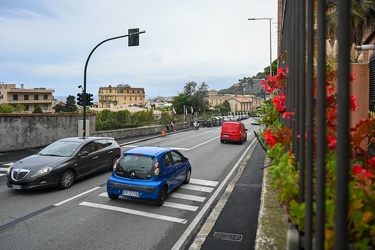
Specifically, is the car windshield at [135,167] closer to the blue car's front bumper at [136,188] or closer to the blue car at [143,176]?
the blue car at [143,176]

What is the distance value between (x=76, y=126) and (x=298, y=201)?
76.7 feet

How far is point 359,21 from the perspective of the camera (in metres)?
11.5

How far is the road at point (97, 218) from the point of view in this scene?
6.20m

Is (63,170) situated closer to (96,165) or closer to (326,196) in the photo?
(96,165)

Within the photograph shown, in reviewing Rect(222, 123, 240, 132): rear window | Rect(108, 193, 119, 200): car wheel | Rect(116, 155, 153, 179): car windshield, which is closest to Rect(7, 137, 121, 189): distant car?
Rect(108, 193, 119, 200): car wheel

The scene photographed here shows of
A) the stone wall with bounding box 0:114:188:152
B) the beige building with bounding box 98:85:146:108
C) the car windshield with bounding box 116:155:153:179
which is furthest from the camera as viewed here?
the beige building with bounding box 98:85:146:108

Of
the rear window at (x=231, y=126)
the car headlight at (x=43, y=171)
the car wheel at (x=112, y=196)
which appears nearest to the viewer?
the car wheel at (x=112, y=196)

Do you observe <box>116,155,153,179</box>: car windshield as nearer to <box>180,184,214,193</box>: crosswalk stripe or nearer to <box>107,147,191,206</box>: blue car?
<box>107,147,191,206</box>: blue car

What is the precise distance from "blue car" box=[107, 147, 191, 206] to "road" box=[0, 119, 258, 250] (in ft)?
1.14

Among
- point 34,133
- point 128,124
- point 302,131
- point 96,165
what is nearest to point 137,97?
point 128,124

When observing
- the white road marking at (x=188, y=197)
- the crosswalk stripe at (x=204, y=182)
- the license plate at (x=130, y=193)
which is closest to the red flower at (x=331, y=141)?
the license plate at (x=130, y=193)

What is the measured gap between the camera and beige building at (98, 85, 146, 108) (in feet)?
454

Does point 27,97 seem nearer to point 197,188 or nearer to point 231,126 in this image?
point 231,126

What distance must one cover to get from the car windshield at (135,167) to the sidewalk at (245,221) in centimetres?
205
